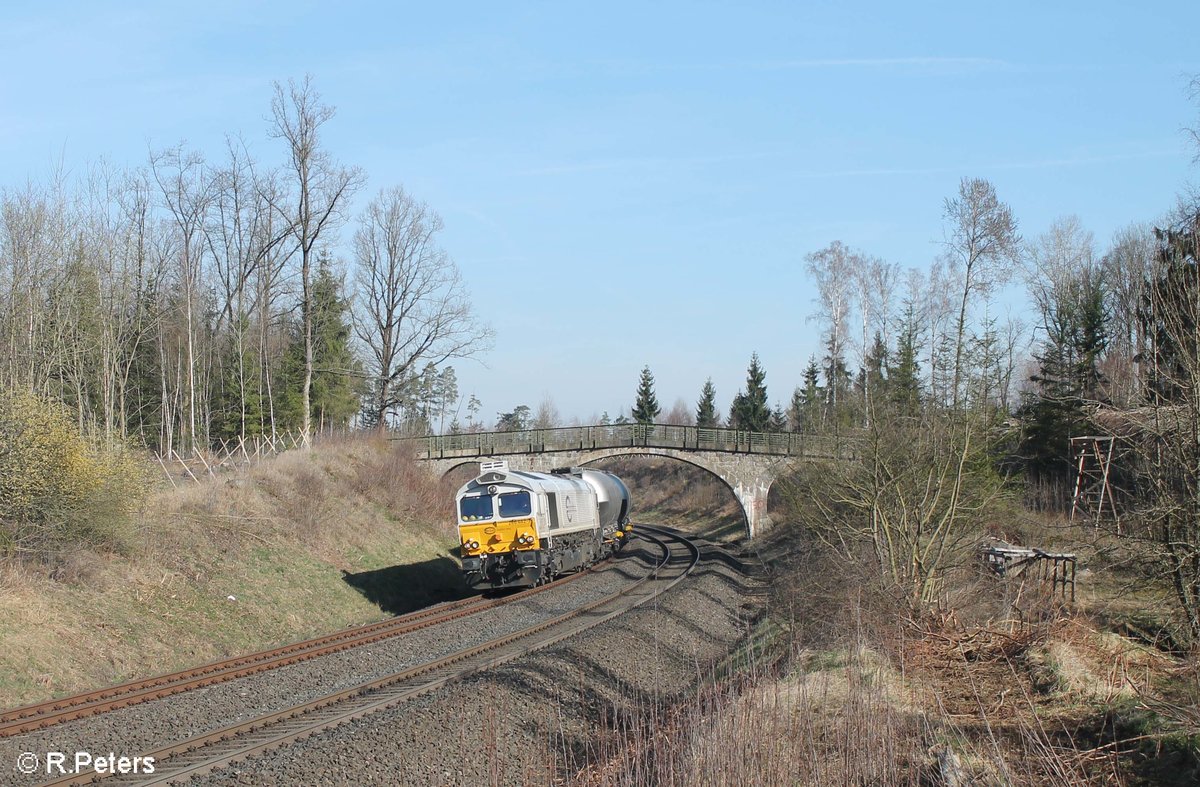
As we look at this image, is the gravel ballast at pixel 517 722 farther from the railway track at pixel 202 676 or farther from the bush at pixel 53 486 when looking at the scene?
the bush at pixel 53 486

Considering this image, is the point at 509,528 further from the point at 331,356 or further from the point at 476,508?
the point at 331,356

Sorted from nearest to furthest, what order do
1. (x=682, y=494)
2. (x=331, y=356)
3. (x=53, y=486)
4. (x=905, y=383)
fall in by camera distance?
(x=53, y=486)
(x=905, y=383)
(x=331, y=356)
(x=682, y=494)

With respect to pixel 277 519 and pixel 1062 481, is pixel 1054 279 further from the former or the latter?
pixel 277 519

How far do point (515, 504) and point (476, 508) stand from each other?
0.99 metres

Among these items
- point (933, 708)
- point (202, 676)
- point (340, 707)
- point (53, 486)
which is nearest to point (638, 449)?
point (53, 486)

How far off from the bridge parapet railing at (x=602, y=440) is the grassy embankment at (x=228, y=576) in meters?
8.68

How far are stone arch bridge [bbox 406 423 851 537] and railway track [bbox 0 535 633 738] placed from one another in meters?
19.8

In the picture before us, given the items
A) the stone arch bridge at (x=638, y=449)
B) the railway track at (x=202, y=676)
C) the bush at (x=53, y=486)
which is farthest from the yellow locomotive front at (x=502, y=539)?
the stone arch bridge at (x=638, y=449)

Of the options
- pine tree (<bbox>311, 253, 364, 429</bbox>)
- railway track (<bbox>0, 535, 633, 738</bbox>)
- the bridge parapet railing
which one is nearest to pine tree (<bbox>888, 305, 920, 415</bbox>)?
railway track (<bbox>0, 535, 633, 738</bbox>)

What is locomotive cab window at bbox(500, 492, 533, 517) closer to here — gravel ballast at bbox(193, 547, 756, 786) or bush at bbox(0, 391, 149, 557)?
gravel ballast at bbox(193, 547, 756, 786)

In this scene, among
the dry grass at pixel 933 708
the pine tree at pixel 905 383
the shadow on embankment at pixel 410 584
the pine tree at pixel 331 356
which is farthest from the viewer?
the pine tree at pixel 331 356

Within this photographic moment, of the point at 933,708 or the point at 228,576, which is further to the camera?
the point at 228,576

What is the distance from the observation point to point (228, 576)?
60.8 feet

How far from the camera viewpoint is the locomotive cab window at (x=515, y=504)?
22922 mm
